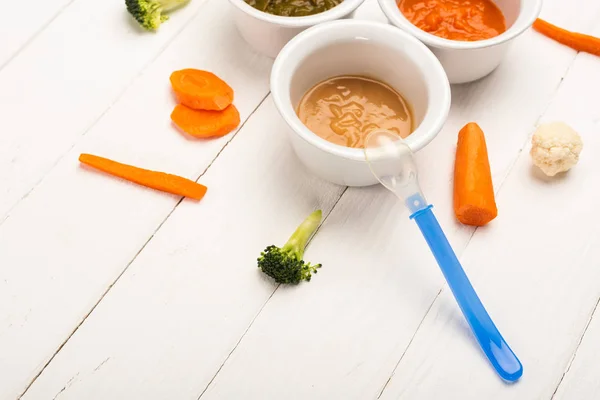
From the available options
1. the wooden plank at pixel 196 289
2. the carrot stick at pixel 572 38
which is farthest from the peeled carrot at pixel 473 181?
the carrot stick at pixel 572 38

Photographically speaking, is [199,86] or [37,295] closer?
[37,295]

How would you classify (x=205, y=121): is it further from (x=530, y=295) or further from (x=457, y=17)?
(x=530, y=295)

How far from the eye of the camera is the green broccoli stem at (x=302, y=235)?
63.2 inches

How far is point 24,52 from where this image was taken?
1.88m

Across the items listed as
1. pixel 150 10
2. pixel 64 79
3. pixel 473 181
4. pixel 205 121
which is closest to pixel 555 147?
pixel 473 181

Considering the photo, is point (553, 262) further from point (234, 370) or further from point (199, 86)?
point (199, 86)

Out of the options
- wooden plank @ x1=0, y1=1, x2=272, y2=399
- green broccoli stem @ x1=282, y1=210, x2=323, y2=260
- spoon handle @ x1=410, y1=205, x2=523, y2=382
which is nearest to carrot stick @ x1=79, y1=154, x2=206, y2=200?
wooden plank @ x1=0, y1=1, x2=272, y2=399

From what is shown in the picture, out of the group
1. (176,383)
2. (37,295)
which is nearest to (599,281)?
(176,383)

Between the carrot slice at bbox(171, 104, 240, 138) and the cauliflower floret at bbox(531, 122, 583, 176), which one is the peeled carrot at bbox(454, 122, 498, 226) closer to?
the cauliflower floret at bbox(531, 122, 583, 176)

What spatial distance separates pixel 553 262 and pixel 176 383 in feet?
2.95

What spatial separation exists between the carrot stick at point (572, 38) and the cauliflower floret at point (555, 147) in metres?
0.31

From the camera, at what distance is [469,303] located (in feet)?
5.02

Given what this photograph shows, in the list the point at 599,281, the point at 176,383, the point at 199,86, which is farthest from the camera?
the point at 199,86

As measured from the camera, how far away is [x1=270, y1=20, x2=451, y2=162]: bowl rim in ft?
4.99
